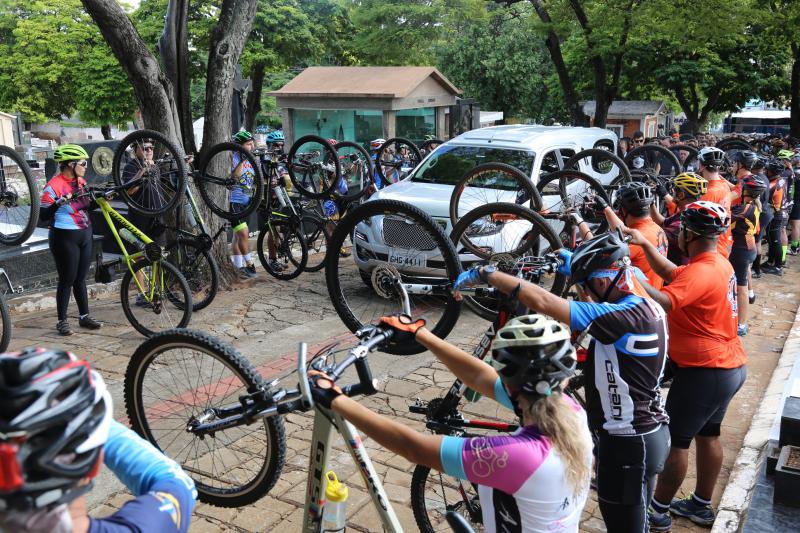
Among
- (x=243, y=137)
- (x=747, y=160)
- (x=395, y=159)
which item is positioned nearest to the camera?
(x=747, y=160)

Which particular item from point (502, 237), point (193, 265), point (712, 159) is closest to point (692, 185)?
point (502, 237)

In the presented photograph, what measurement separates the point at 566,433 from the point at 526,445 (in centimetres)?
15

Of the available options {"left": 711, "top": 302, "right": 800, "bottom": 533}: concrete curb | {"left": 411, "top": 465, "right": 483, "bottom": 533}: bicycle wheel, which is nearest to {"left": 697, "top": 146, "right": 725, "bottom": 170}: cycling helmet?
{"left": 711, "top": 302, "right": 800, "bottom": 533}: concrete curb

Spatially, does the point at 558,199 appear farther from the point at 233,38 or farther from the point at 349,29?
the point at 349,29

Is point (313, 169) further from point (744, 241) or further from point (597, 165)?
point (744, 241)

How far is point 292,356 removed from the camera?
7277 millimetres

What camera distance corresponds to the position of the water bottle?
2988 millimetres

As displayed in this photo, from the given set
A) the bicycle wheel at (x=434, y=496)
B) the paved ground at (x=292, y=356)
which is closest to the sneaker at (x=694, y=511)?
the paved ground at (x=292, y=356)

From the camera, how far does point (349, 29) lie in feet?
117

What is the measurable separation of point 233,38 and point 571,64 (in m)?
23.1

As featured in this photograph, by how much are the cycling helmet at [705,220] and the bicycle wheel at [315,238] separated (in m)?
6.20

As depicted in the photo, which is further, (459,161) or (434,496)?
(459,161)

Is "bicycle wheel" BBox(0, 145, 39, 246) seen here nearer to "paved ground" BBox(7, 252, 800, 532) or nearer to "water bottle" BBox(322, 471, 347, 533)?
"paved ground" BBox(7, 252, 800, 532)

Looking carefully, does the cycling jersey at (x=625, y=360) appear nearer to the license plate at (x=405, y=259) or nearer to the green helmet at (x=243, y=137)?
the license plate at (x=405, y=259)
